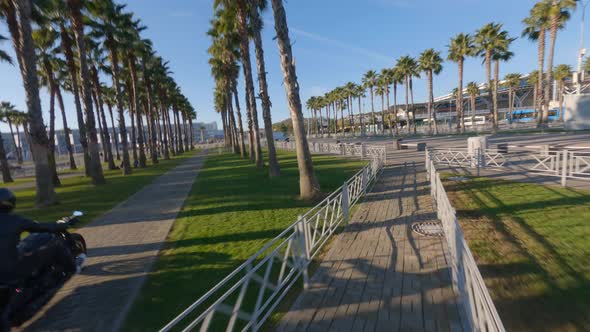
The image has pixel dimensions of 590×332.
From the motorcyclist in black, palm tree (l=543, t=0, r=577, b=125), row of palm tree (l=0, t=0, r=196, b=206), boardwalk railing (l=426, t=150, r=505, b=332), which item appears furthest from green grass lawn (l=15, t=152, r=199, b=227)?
palm tree (l=543, t=0, r=577, b=125)

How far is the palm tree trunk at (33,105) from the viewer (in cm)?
1023

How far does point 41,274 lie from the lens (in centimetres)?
408

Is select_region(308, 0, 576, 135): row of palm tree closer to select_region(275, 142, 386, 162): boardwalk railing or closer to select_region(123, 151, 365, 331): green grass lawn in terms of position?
select_region(275, 142, 386, 162): boardwalk railing

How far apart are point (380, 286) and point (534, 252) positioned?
3199mm

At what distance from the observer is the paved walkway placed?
3.84 m

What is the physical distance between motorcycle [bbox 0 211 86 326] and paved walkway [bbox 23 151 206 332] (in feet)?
0.84

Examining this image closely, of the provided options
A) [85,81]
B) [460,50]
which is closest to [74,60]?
[85,81]

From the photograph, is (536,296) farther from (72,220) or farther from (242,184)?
(242,184)

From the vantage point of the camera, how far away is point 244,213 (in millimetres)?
8656

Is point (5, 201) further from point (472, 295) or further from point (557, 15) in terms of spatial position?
point (557, 15)

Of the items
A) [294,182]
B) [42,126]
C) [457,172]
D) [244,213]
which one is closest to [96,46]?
[42,126]

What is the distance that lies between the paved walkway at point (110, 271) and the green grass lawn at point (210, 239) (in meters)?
0.28

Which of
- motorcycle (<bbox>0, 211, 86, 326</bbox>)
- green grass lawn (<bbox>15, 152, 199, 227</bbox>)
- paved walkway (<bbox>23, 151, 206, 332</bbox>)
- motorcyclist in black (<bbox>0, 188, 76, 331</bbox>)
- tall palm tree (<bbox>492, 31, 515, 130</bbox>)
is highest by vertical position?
tall palm tree (<bbox>492, 31, 515, 130</bbox>)

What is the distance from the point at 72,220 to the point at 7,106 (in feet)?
224
